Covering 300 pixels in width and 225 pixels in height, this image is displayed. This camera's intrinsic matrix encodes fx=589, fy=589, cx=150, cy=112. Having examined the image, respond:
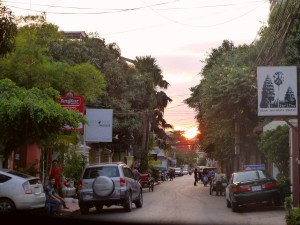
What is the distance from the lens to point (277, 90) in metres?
19.3

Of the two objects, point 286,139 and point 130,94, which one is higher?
point 130,94

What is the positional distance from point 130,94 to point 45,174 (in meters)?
17.7

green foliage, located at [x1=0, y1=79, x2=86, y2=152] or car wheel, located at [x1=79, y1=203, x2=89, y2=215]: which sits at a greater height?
green foliage, located at [x1=0, y1=79, x2=86, y2=152]

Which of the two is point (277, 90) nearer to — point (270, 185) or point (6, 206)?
point (270, 185)

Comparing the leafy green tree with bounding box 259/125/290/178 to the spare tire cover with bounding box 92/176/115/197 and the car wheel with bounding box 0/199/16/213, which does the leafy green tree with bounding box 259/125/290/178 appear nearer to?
the spare tire cover with bounding box 92/176/115/197

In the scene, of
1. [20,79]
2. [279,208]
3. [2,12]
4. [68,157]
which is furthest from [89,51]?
[2,12]

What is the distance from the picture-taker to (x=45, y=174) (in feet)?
80.4

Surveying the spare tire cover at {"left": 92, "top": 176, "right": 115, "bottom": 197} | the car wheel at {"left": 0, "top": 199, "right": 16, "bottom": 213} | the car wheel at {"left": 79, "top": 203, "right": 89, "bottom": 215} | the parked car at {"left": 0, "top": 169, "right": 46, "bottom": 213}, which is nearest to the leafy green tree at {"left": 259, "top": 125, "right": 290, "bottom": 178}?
the spare tire cover at {"left": 92, "top": 176, "right": 115, "bottom": 197}

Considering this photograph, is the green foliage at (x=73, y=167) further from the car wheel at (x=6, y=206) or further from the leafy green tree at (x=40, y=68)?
the car wheel at (x=6, y=206)

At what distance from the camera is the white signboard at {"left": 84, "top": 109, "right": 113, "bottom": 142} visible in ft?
107

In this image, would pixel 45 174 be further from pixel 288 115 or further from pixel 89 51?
pixel 89 51

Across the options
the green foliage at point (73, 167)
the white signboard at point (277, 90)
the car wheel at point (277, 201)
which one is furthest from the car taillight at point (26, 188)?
the green foliage at point (73, 167)

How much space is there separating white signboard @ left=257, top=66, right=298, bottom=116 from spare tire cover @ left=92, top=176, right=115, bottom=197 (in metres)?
5.52

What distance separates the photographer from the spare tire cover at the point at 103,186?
19.5 metres
